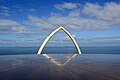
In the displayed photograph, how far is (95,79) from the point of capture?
15109 mm

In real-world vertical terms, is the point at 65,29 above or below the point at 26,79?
above

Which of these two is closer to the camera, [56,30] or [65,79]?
[65,79]

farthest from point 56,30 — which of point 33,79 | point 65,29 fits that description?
point 33,79

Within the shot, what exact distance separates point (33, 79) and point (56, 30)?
57.1 metres

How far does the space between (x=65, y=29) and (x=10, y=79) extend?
58.3 m

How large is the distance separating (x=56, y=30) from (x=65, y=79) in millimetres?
57224

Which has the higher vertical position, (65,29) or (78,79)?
(65,29)

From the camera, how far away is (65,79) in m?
15.2

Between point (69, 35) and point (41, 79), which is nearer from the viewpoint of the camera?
point (41, 79)

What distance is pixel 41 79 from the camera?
1516 centimetres

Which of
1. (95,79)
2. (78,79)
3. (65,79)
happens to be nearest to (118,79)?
(95,79)

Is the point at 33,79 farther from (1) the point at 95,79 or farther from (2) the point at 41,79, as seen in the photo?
(1) the point at 95,79

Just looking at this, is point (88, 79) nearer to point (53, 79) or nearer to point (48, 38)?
point (53, 79)

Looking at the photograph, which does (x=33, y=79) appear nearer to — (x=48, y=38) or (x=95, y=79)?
(x=95, y=79)
